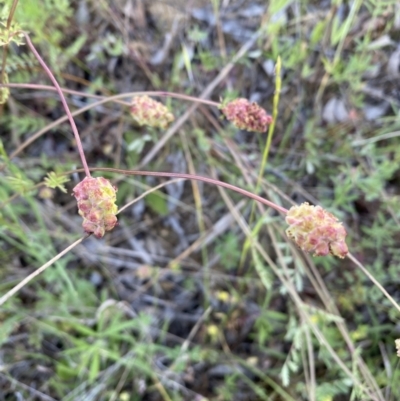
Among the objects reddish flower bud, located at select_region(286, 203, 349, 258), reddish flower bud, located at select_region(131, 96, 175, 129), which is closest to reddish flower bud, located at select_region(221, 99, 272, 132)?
reddish flower bud, located at select_region(131, 96, 175, 129)

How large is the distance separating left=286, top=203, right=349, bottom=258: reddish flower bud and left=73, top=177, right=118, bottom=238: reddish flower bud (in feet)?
1.00

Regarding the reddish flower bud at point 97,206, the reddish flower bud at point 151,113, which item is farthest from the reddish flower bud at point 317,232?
the reddish flower bud at point 151,113

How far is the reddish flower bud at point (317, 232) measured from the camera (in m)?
0.74

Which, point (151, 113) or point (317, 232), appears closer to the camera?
point (317, 232)

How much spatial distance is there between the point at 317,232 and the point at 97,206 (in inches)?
14.5

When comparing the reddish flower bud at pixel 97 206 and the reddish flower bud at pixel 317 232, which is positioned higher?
the reddish flower bud at pixel 97 206

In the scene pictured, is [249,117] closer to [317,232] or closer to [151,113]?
[151,113]

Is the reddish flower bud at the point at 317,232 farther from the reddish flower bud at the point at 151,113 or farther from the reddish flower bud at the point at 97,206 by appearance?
the reddish flower bud at the point at 151,113

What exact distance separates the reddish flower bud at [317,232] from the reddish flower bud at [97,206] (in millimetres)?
305

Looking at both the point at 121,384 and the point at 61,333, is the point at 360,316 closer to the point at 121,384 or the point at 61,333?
the point at 121,384

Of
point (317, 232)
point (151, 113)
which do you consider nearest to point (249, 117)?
point (151, 113)

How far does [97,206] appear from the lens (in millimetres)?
752

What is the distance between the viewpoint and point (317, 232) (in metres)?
0.74

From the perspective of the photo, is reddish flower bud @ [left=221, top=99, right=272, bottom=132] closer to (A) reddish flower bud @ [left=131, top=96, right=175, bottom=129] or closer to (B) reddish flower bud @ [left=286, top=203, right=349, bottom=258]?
(A) reddish flower bud @ [left=131, top=96, right=175, bottom=129]
